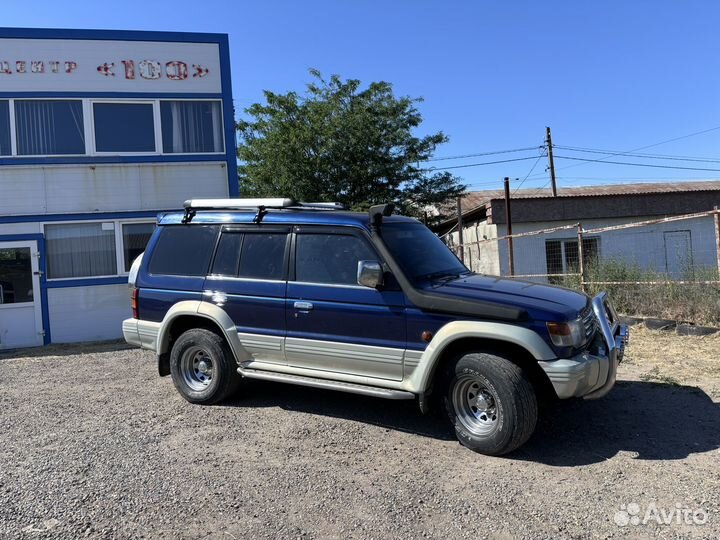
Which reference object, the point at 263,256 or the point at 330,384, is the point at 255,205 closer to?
the point at 263,256

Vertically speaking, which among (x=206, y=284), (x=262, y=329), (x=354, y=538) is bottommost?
(x=354, y=538)

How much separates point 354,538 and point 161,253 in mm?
4220

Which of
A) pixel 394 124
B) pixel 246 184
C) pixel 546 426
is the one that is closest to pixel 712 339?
Answer: pixel 546 426

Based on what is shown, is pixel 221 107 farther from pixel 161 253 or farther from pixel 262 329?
pixel 262 329

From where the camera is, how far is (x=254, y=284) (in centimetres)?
566

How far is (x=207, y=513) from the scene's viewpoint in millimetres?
3619

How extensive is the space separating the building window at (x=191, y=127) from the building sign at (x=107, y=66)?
1.07 feet

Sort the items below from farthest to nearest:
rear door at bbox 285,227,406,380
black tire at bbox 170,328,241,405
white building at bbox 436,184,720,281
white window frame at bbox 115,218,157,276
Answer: white building at bbox 436,184,720,281
white window frame at bbox 115,218,157,276
black tire at bbox 170,328,241,405
rear door at bbox 285,227,406,380

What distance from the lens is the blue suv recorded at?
4.36 metres

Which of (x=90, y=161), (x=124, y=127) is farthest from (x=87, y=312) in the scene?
(x=124, y=127)

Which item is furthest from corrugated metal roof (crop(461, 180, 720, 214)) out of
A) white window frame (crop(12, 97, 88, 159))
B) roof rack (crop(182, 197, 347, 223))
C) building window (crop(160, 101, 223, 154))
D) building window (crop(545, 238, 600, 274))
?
roof rack (crop(182, 197, 347, 223))

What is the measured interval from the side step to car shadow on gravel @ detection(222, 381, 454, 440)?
18.9 inches

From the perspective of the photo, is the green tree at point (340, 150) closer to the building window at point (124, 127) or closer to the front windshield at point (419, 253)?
the building window at point (124, 127)

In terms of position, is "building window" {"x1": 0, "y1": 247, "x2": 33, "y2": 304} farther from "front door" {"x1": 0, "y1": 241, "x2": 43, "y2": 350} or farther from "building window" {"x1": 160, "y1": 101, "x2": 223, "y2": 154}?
"building window" {"x1": 160, "y1": 101, "x2": 223, "y2": 154}
